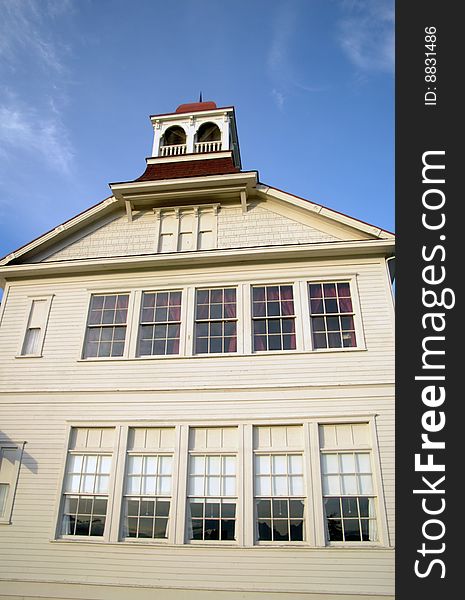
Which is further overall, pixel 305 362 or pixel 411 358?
pixel 305 362

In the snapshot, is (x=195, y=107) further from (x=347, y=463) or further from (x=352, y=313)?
(x=347, y=463)

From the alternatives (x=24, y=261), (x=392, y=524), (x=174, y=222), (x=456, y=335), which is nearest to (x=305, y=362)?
(x=392, y=524)

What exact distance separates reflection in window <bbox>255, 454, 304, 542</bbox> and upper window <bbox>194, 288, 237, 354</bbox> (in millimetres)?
2879

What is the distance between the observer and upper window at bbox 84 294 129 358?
470 inches

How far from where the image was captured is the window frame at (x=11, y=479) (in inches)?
403

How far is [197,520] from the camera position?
32.0 feet

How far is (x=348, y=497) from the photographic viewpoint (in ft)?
31.2

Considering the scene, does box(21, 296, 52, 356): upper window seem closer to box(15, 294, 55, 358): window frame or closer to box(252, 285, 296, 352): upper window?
box(15, 294, 55, 358): window frame

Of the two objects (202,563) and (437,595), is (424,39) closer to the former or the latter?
(437,595)

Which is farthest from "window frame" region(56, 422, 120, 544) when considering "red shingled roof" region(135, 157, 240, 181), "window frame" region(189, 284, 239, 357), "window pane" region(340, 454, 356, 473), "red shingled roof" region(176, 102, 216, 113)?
"red shingled roof" region(176, 102, 216, 113)

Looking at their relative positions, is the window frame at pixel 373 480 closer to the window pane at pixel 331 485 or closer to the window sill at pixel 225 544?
the window sill at pixel 225 544

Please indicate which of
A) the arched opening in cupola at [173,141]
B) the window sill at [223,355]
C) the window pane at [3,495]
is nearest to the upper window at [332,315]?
the window sill at [223,355]

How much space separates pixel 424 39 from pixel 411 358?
5.08m

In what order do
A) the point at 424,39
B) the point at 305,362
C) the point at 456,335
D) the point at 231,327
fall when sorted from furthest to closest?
the point at 231,327 < the point at 305,362 < the point at 424,39 < the point at 456,335
